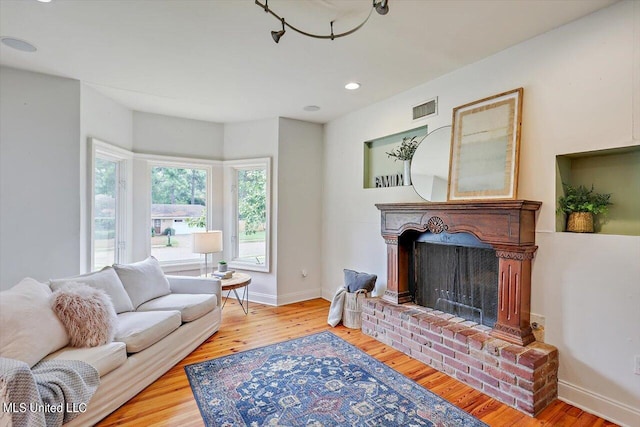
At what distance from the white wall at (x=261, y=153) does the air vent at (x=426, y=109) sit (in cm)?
203

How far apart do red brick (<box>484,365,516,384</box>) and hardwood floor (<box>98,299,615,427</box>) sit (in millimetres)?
173

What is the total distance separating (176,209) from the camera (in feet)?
15.3

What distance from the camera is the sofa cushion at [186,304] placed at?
2.93m

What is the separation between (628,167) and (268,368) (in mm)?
3112

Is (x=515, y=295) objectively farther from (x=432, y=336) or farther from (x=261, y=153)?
(x=261, y=153)

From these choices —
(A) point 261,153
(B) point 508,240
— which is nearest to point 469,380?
(B) point 508,240

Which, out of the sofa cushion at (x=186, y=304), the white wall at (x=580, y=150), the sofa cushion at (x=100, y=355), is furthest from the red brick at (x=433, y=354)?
the sofa cushion at (x=100, y=355)

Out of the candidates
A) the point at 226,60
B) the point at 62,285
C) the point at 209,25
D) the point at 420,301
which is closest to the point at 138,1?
the point at 209,25

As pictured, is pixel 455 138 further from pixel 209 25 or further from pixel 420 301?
pixel 209 25

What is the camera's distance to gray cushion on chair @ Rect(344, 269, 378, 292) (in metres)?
3.64

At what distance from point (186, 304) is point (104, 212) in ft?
6.46

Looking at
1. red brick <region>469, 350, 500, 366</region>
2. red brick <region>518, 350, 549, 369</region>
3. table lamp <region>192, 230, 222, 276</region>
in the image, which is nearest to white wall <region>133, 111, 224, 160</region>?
table lamp <region>192, 230, 222, 276</region>

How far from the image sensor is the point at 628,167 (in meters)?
2.10

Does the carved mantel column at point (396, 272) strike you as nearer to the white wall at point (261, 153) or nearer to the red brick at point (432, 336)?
the red brick at point (432, 336)
